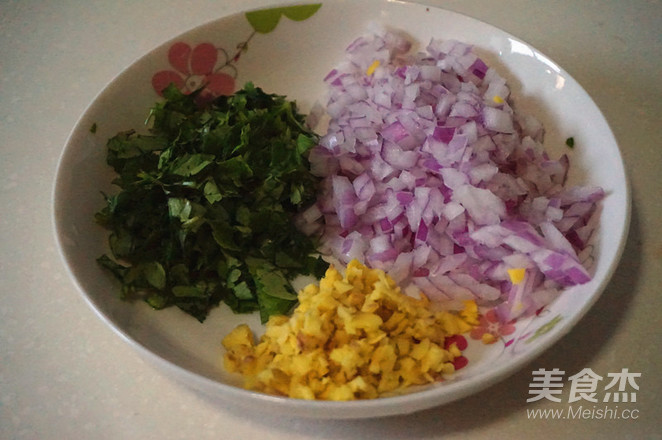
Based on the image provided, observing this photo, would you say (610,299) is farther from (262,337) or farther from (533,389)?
(262,337)

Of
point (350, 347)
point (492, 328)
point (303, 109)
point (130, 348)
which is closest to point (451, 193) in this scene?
point (492, 328)

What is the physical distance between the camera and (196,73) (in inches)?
52.7

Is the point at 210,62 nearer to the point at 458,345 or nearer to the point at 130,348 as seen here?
the point at 130,348

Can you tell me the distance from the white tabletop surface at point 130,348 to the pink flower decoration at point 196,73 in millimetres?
370

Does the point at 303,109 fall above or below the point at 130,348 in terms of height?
above

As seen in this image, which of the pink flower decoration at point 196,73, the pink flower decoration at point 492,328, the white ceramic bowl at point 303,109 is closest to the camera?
the white ceramic bowl at point 303,109

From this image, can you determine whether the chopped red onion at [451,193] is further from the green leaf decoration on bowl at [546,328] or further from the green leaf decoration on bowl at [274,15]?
the green leaf decoration on bowl at [274,15]

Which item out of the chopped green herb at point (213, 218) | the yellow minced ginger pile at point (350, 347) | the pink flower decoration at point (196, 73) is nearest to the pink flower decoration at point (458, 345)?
the yellow minced ginger pile at point (350, 347)

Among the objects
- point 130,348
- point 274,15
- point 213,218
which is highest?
point 274,15

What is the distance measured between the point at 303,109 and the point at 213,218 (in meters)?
0.46

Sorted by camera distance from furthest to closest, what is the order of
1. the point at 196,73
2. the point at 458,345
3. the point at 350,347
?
the point at 196,73, the point at 458,345, the point at 350,347

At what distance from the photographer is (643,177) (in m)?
1.24

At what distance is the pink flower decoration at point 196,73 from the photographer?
1.30m

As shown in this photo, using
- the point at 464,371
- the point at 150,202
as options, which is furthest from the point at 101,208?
the point at 464,371
